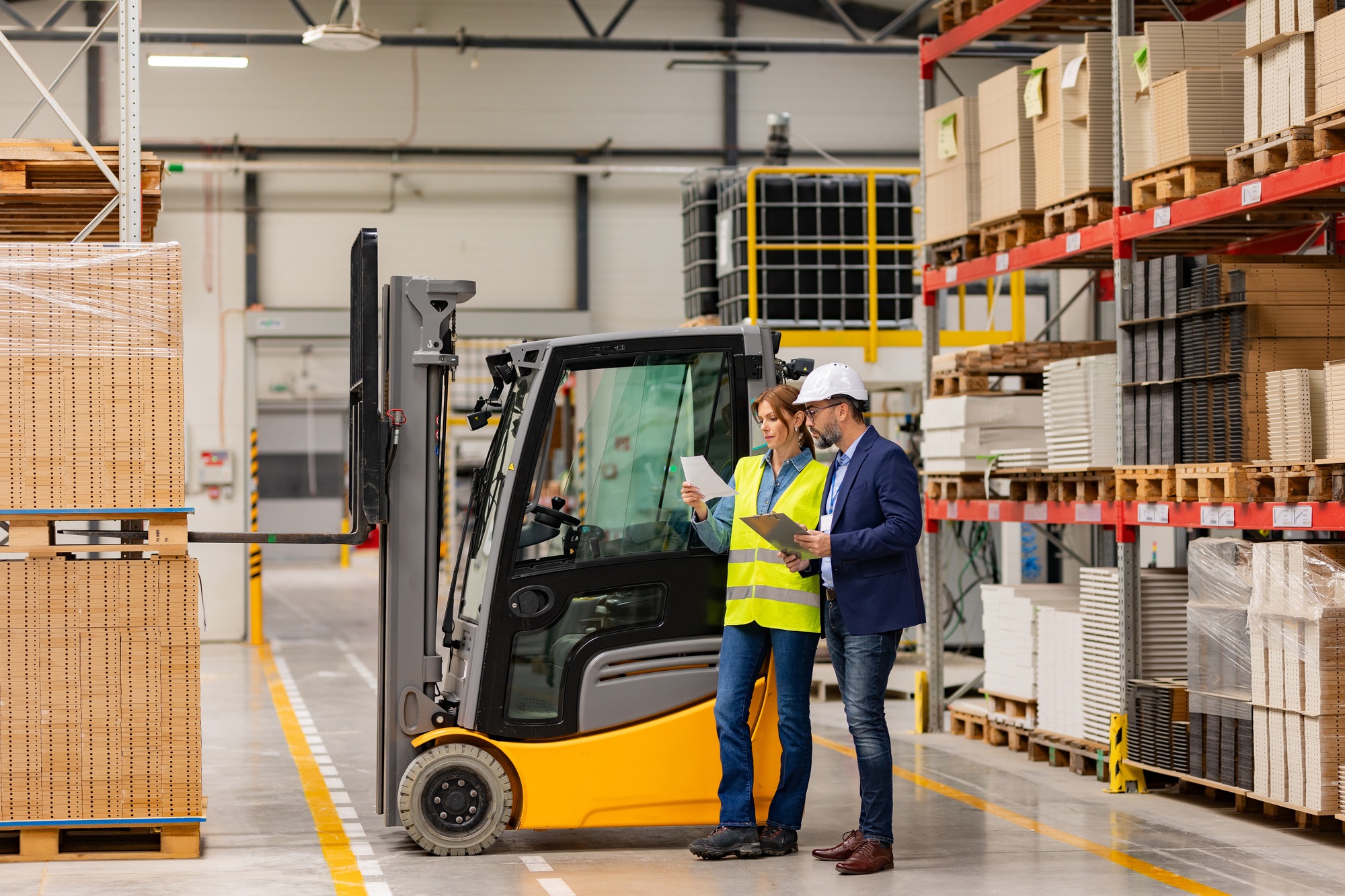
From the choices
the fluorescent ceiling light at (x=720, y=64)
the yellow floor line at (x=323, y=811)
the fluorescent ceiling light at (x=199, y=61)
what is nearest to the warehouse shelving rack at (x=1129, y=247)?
the yellow floor line at (x=323, y=811)

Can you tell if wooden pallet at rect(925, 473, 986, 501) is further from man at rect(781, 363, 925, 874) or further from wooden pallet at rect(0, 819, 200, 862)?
wooden pallet at rect(0, 819, 200, 862)

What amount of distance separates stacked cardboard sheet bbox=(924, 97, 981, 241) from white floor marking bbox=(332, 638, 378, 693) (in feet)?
19.5

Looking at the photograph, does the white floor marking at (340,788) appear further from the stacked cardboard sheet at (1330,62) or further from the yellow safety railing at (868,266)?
the yellow safety railing at (868,266)

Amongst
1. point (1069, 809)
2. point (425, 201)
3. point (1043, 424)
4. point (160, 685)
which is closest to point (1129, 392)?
point (1043, 424)

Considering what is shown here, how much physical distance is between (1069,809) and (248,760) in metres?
4.96

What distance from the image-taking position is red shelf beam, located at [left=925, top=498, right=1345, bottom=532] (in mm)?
6734

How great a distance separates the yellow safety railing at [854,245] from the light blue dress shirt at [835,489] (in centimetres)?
638

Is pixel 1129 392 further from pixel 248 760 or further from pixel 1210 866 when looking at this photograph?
pixel 248 760

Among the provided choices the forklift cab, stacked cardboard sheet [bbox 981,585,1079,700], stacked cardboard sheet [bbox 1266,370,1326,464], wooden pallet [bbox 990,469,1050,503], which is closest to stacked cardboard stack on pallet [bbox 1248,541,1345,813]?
stacked cardboard sheet [bbox 1266,370,1326,464]

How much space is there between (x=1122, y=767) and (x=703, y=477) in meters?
3.53

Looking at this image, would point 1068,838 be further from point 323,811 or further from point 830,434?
point 323,811

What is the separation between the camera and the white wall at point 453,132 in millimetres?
17797

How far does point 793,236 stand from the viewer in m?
12.9

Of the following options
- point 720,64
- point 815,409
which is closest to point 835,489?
point 815,409
